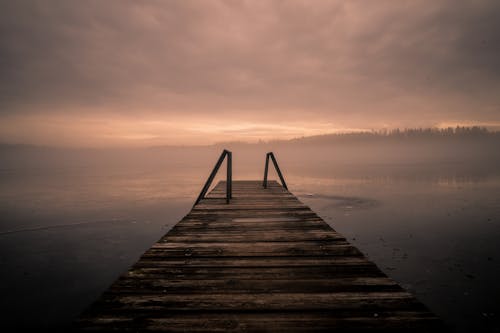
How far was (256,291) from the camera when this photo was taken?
256 cm

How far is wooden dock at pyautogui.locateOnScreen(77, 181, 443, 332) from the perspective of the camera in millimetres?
2072

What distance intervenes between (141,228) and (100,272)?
7.63 metres

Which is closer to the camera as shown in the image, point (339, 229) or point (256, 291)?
point (256, 291)

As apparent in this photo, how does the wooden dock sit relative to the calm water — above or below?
above

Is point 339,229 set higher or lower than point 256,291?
lower

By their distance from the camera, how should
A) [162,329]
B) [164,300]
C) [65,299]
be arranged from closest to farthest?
[162,329] → [164,300] → [65,299]

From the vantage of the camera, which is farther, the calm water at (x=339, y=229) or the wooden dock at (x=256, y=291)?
the calm water at (x=339, y=229)

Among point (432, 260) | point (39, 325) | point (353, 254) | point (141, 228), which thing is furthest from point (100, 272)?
point (432, 260)

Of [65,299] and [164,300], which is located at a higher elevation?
[164,300]

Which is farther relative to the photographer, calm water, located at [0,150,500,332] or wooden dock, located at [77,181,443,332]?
calm water, located at [0,150,500,332]

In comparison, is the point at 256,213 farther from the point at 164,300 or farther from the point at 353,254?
the point at 164,300

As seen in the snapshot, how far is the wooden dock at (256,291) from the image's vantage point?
81.6 inches

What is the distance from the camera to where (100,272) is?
1011 centimetres

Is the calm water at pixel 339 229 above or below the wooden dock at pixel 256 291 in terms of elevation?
below
